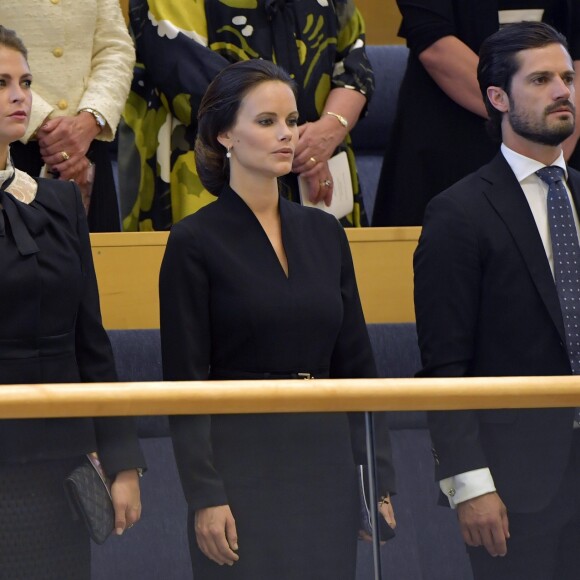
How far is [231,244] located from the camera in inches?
93.4

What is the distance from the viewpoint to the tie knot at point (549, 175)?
8.53 feet

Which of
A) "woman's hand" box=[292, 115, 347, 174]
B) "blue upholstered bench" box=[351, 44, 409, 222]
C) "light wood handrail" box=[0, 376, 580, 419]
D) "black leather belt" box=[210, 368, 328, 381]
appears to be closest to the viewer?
"light wood handrail" box=[0, 376, 580, 419]

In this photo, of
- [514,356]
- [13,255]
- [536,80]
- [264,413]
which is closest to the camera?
[264,413]

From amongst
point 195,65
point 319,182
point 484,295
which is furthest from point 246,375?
point 195,65

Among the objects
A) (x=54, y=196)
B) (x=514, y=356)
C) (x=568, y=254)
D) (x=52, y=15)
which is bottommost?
(x=514, y=356)

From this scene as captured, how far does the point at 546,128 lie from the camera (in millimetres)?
2637

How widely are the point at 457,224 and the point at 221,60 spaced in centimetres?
98

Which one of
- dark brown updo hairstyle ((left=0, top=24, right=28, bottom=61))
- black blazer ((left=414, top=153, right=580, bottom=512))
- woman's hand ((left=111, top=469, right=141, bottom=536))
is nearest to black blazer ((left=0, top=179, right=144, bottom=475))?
dark brown updo hairstyle ((left=0, top=24, right=28, bottom=61))

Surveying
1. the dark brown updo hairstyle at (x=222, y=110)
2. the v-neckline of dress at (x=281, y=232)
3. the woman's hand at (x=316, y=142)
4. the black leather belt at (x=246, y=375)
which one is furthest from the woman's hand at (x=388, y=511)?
the woman's hand at (x=316, y=142)

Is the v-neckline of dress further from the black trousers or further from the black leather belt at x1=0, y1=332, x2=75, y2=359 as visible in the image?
the black trousers

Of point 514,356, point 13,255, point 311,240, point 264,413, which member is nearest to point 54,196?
point 13,255

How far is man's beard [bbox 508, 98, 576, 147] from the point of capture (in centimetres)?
263

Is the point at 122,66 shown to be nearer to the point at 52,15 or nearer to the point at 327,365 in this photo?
the point at 52,15

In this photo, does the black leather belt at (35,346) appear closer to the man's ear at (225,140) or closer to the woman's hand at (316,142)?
the man's ear at (225,140)
